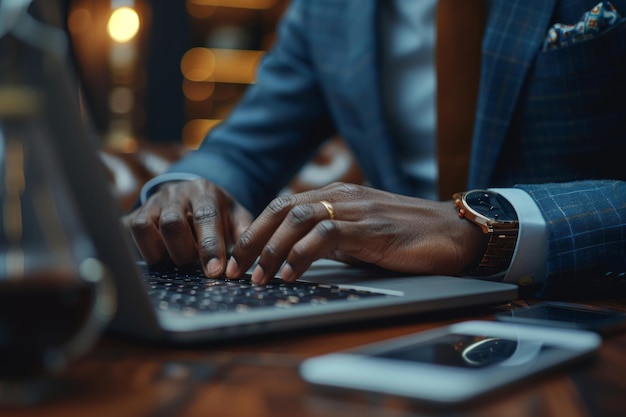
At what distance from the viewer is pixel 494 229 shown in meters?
0.73

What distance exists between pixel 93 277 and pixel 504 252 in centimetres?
49

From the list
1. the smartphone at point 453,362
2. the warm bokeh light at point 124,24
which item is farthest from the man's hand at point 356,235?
the warm bokeh light at point 124,24

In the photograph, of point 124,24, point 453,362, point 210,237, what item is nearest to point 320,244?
point 210,237

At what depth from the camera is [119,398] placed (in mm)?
347

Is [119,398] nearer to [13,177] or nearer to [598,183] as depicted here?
[13,177]

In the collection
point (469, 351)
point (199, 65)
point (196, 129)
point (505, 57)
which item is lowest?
point (196, 129)

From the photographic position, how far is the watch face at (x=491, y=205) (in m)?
0.74

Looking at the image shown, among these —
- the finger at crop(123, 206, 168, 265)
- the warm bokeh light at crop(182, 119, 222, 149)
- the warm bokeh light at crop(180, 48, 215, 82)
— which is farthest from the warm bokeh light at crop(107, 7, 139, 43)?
the finger at crop(123, 206, 168, 265)

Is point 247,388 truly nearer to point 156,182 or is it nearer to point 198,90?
point 156,182

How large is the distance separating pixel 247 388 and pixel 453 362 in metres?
0.10

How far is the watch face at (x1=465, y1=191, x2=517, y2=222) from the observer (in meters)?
0.74

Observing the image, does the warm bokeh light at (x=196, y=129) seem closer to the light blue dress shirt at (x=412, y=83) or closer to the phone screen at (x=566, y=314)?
the light blue dress shirt at (x=412, y=83)

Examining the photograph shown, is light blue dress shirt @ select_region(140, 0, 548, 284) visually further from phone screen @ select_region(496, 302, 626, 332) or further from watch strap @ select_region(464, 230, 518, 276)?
phone screen @ select_region(496, 302, 626, 332)

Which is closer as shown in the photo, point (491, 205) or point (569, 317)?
point (569, 317)
